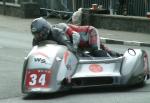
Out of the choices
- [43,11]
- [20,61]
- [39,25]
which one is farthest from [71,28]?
[43,11]

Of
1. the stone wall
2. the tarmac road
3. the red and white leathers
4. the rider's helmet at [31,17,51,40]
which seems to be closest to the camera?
the tarmac road

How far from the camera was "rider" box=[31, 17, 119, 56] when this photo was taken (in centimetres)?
986

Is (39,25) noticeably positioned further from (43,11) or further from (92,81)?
(43,11)

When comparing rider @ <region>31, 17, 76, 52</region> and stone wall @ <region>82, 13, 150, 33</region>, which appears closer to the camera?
rider @ <region>31, 17, 76, 52</region>

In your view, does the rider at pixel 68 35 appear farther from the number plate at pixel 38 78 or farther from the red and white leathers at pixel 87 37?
the number plate at pixel 38 78

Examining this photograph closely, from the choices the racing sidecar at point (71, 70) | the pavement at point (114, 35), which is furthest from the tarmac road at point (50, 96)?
the pavement at point (114, 35)

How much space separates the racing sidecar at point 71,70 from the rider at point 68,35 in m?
0.19

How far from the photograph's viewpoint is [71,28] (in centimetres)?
1042

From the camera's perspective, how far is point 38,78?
30.9ft

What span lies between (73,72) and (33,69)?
663mm

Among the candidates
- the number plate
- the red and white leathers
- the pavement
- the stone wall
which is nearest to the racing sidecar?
the number plate

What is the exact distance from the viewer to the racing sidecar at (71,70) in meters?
9.41

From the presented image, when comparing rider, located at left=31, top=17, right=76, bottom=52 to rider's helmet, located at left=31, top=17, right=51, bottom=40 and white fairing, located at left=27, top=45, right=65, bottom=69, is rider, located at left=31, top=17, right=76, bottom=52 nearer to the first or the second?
rider's helmet, located at left=31, top=17, right=51, bottom=40

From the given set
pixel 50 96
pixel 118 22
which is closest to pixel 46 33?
pixel 50 96
